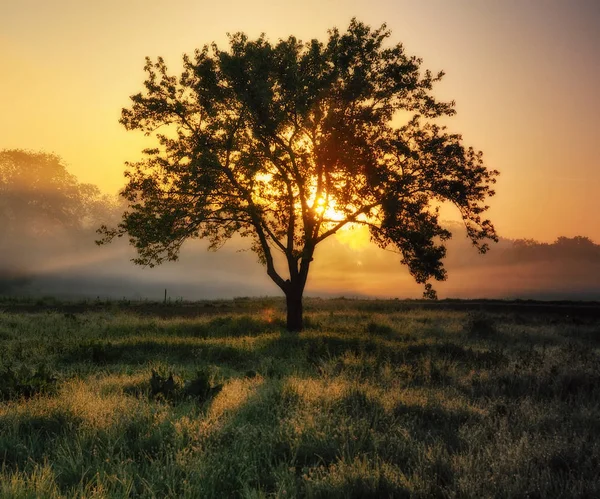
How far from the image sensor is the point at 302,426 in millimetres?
6641

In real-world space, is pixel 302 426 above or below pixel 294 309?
below

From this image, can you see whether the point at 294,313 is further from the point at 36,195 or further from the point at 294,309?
the point at 36,195

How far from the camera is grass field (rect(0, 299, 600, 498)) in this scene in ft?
16.6

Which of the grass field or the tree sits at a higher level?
the tree

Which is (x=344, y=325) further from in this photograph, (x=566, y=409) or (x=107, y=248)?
(x=107, y=248)

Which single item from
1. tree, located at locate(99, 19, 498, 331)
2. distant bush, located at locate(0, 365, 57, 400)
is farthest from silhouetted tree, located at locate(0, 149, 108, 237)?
distant bush, located at locate(0, 365, 57, 400)

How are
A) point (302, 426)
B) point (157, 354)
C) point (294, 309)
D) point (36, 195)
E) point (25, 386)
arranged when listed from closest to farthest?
point (302, 426) → point (25, 386) → point (157, 354) → point (294, 309) → point (36, 195)

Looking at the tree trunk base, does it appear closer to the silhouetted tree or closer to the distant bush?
the distant bush

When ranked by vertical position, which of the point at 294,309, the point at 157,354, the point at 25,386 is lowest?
the point at 157,354

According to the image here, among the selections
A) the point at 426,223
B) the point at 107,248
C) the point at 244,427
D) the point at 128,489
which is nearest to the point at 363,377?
the point at 244,427

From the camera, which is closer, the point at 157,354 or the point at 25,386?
the point at 25,386

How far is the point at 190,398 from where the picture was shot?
27.9 ft

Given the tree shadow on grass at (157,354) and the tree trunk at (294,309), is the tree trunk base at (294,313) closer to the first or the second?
the tree trunk at (294,309)

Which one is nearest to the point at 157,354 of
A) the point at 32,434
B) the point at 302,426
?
the point at 32,434
